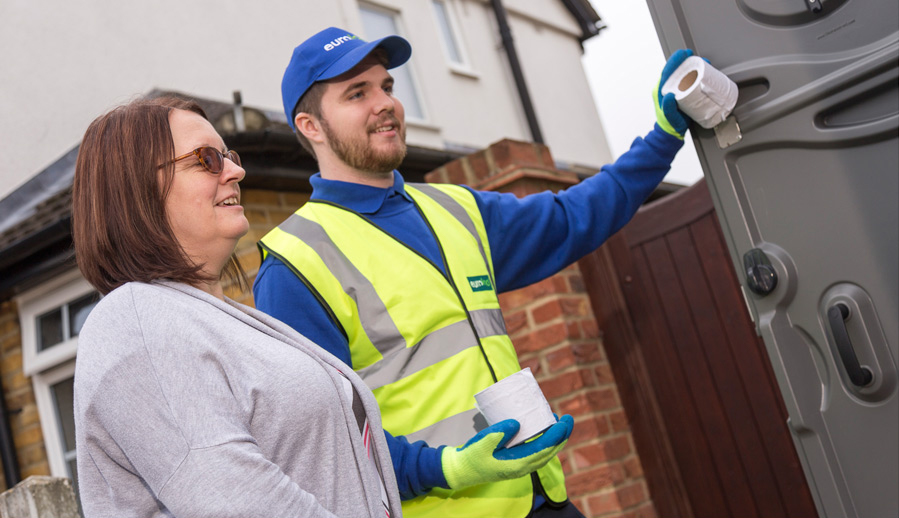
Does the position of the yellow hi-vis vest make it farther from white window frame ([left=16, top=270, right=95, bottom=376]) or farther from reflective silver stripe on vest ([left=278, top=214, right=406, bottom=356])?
white window frame ([left=16, top=270, right=95, bottom=376])

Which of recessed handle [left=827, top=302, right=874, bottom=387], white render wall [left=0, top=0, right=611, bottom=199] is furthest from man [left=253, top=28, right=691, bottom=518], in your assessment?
white render wall [left=0, top=0, right=611, bottom=199]

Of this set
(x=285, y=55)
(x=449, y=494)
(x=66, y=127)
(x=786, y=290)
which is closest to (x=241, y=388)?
(x=449, y=494)

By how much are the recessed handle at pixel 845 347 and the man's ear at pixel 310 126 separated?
4.96 feet

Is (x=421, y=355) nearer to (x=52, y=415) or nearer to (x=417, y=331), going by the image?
(x=417, y=331)

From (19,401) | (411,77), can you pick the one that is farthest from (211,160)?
(411,77)

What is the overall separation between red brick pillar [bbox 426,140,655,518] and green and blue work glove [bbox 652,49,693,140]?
1.27 m

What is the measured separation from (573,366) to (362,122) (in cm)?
153

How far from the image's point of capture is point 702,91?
6.59 feet

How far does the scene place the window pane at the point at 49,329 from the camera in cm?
537

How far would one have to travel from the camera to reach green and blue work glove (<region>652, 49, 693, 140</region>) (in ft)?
7.00

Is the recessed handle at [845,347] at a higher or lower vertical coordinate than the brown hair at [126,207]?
lower

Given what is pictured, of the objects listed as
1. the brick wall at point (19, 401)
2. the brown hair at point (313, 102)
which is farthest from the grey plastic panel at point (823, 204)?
the brick wall at point (19, 401)

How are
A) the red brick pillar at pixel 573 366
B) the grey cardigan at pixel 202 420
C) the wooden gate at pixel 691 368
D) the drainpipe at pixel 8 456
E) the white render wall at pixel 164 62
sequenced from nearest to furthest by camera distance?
1. the grey cardigan at pixel 202 420
2. the red brick pillar at pixel 573 366
3. the wooden gate at pixel 691 368
4. the drainpipe at pixel 8 456
5. the white render wall at pixel 164 62

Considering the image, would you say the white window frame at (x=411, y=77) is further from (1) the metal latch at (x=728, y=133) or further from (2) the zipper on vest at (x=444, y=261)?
(1) the metal latch at (x=728, y=133)
